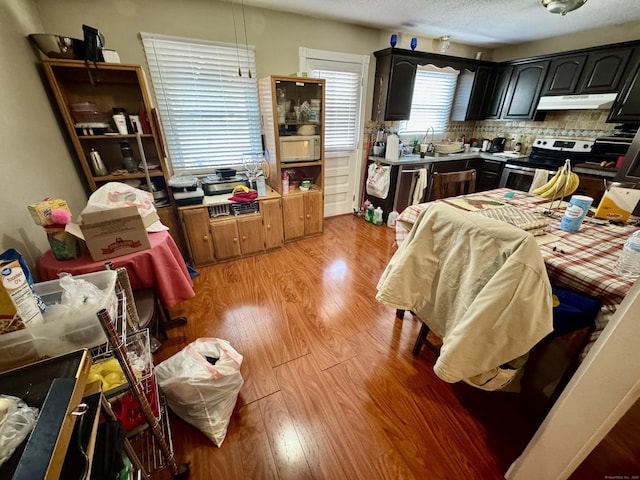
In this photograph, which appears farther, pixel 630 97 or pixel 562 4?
pixel 630 97

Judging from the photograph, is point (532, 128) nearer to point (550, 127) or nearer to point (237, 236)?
point (550, 127)

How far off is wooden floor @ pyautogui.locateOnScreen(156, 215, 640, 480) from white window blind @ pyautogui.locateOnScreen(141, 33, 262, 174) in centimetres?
148

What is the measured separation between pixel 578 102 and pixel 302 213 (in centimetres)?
346

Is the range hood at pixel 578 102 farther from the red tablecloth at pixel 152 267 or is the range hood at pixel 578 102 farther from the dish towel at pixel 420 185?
the red tablecloth at pixel 152 267

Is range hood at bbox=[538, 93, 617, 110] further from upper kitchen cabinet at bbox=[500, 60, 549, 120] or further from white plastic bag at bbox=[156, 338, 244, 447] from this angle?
white plastic bag at bbox=[156, 338, 244, 447]

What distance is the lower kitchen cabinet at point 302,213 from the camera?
2.82 metres

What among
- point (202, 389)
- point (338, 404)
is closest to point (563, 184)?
point (338, 404)

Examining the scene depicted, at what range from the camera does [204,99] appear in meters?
2.46

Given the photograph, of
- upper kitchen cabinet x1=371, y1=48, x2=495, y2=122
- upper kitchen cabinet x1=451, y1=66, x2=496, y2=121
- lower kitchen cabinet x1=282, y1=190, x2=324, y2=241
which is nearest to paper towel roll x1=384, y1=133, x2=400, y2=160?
upper kitchen cabinet x1=371, y1=48, x2=495, y2=122

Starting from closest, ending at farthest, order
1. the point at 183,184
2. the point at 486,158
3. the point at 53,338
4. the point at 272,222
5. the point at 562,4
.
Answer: the point at 53,338
the point at 562,4
the point at 183,184
the point at 272,222
the point at 486,158

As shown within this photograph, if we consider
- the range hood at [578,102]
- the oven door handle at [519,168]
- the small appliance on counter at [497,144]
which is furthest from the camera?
the small appliance on counter at [497,144]

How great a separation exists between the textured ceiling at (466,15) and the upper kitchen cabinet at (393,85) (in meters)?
0.33

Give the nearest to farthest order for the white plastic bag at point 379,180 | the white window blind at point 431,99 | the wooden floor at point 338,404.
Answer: the wooden floor at point 338,404, the white plastic bag at point 379,180, the white window blind at point 431,99

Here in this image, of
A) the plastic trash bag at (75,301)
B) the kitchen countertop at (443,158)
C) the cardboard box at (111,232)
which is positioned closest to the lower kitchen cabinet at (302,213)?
the kitchen countertop at (443,158)
